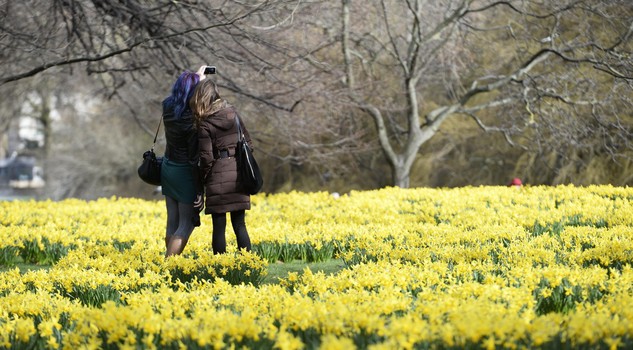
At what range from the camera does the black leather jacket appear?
6.93m

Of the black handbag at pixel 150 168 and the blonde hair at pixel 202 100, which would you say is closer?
the blonde hair at pixel 202 100

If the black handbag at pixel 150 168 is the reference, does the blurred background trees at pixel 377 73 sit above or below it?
above

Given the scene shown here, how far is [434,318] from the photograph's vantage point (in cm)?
434

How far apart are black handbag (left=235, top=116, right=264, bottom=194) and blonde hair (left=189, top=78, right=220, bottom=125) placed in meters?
0.27

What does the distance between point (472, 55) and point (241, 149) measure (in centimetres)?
1231

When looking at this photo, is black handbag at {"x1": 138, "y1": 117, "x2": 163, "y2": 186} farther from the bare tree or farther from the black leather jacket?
the bare tree

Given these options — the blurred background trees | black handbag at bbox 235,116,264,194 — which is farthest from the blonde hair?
the blurred background trees

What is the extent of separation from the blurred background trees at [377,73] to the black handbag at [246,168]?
9.19 feet

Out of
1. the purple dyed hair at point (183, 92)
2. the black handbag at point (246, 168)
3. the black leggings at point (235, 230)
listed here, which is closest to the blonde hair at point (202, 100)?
the purple dyed hair at point (183, 92)

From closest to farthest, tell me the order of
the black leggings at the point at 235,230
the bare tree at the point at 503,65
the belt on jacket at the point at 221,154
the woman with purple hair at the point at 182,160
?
the belt on jacket at the point at 221,154 → the woman with purple hair at the point at 182,160 → the black leggings at the point at 235,230 → the bare tree at the point at 503,65

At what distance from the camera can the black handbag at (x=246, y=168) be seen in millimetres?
6746

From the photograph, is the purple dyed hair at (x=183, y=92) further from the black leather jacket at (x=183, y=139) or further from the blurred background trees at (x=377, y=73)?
the blurred background trees at (x=377, y=73)

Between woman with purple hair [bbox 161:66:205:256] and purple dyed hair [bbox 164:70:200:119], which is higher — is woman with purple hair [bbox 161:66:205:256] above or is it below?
below

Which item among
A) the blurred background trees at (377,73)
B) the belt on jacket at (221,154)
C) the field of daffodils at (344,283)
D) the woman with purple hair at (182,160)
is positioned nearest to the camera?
the field of daffodils at (344,283)
